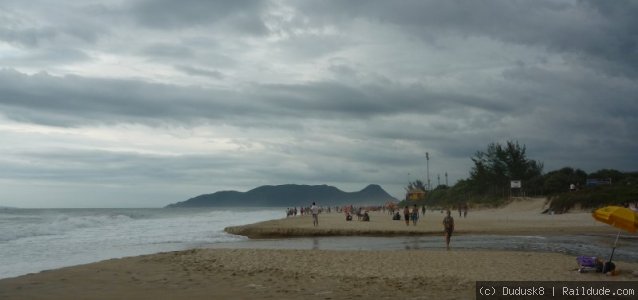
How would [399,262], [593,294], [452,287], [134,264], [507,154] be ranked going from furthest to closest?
[507,154], [134,264], [399,262], [452,287], [593,294]

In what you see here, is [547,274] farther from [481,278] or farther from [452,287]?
[452,287]

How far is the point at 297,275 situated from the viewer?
13.4 meters

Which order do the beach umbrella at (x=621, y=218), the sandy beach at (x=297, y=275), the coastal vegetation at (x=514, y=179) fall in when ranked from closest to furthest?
1. the sandy beach at (x=297, y=275)
2. the beach umbrella at (x=621, y=218)
3. the coastal vegetation at (x=514, y=179)

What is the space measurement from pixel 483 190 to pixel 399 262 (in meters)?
77.3

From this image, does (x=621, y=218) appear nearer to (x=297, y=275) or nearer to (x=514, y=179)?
(x=297, y=275)

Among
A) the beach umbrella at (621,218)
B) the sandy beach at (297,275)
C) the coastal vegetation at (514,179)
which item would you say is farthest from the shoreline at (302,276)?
the coastal vegetation at (514,179)

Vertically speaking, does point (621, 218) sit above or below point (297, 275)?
above

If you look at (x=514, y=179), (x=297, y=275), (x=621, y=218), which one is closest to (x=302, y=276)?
(x=297, y=275)

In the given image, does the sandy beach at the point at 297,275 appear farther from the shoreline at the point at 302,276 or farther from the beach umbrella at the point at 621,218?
the beach umbrella at the point at 621,218

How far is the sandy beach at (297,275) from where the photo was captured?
11023 mm

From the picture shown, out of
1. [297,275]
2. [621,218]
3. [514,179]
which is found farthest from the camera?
[514,179]

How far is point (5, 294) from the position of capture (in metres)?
11.5

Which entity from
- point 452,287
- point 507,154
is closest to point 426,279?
point 452,287

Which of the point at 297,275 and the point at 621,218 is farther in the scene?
the point at 297,275
